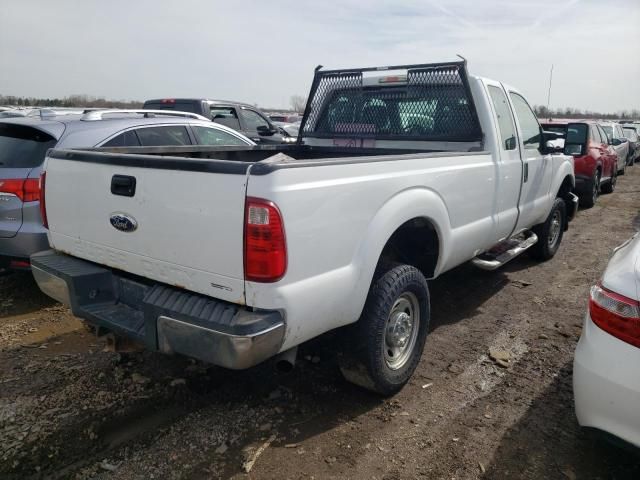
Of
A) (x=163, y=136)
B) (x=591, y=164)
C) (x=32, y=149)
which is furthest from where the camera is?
(x=591, y=164)

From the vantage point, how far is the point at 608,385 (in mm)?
2199

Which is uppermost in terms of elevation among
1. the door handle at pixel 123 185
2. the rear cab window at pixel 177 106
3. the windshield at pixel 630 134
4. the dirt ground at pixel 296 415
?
the rear cab window at pixel 177 106

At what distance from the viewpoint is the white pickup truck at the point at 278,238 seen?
2277mm

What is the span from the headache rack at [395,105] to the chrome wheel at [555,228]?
2771 millimetres

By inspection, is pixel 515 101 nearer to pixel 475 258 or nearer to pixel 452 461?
pixel 475 258

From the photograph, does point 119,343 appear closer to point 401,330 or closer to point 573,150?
point 401,330

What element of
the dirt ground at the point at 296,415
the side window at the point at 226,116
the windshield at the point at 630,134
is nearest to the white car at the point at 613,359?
the dirt ground at the point at 296,415

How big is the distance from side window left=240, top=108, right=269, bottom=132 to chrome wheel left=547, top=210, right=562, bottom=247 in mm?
6088

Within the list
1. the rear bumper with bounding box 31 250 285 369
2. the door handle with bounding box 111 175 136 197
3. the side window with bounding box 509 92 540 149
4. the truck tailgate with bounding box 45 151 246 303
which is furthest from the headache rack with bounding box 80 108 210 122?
the side window with bounding box 509 92 540 149

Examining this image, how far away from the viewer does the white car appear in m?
2.14

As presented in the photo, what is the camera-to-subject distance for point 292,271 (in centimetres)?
232

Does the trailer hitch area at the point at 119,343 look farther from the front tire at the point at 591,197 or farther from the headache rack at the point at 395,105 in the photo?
the front tire at the point at 591,197

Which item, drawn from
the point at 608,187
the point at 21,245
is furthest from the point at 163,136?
the point at 608,187

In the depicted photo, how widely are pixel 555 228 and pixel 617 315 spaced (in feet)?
15.7
